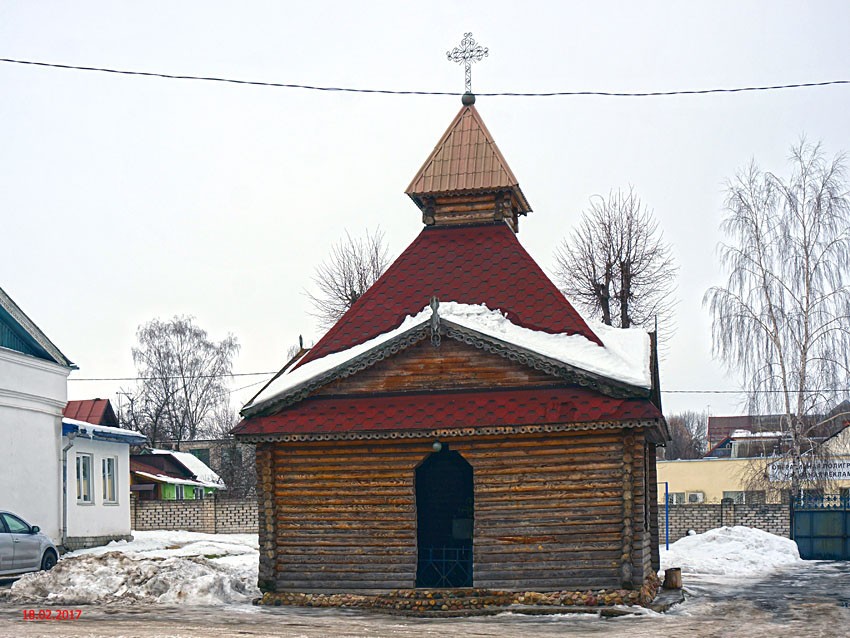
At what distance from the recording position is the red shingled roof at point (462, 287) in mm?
19641

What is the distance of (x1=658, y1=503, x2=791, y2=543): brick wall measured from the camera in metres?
35.4

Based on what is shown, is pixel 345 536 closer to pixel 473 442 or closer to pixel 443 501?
pixel 473 442

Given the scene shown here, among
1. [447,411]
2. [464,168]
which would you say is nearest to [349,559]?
[447,411]

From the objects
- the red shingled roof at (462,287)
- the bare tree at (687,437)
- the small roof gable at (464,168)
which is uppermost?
the small roof gable at (464,168)

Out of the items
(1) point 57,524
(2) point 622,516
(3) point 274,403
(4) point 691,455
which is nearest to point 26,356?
(1) point 57,524

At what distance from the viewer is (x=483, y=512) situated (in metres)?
18.0

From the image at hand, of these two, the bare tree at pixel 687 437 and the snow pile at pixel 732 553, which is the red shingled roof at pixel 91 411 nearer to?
the snow pile at pixel 732 553

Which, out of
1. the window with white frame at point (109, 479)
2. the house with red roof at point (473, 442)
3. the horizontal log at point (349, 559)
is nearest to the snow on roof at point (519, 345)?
the house with red roof at point (473, 442)

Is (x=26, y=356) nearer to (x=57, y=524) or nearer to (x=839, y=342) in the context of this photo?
(x=57, y=524)

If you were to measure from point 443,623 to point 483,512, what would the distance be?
2.55 meters

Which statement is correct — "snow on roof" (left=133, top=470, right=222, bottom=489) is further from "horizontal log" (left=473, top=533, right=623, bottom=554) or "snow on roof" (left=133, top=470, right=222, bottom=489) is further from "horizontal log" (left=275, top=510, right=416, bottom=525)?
"horizontal log" (left=473, top=533, right=623, bottom=554)
